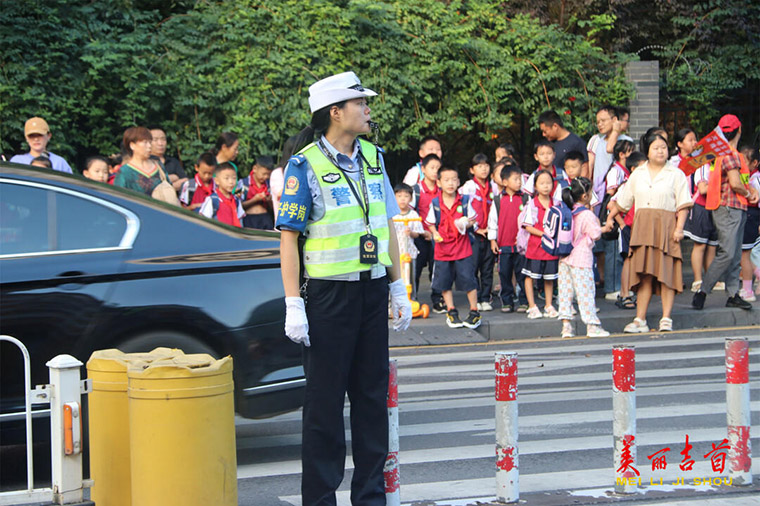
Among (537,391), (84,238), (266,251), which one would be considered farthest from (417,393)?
(84,238)

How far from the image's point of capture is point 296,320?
4.66 metres

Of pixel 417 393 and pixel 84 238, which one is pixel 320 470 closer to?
pixel 84 238

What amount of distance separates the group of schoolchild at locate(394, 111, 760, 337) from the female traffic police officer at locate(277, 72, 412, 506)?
21.3ft

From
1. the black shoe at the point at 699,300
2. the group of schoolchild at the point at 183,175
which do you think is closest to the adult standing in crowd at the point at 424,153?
the group of schoolchild at the point at 183,175

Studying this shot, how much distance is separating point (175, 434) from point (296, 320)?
739 millimetres

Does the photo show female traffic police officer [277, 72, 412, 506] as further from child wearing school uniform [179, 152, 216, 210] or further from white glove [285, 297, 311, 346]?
child wearing school uniform [179, 152, 216, 210]

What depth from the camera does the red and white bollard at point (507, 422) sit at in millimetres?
5176

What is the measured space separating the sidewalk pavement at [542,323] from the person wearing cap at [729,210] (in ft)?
0.71

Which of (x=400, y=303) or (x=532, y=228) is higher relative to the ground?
(x=532, y=228)

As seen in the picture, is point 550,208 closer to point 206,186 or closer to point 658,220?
point 658,220

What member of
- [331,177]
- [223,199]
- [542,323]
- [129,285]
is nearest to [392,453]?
[331,177]

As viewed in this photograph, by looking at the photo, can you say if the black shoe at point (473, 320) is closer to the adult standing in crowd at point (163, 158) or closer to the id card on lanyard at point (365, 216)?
the adult standing in crowd at point (163, 158)

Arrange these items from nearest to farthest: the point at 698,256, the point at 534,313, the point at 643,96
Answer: the point at 534,313 → the point at 698,256 → the point at 643,96

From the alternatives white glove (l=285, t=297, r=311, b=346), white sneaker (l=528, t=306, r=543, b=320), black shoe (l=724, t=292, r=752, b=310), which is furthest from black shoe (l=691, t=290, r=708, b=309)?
white glove (l=285, t=297, r=311, b=346)
